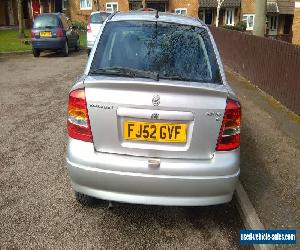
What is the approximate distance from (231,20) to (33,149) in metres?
38.2

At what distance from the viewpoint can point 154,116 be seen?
10.3 feet

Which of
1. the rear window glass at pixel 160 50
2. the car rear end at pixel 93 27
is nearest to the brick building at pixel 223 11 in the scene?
the car rear end at pixel 93 27

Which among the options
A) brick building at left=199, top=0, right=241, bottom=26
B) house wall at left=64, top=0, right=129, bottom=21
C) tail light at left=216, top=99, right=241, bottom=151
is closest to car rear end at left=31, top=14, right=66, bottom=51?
tail light at left=216, top=99, right=241, bottom=151

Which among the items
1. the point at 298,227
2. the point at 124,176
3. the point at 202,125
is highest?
the point at 202,125

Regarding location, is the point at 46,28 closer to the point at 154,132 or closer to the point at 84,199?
the point at 84,199

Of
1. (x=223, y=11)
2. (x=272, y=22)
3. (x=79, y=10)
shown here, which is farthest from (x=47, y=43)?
(x=272, y=22)

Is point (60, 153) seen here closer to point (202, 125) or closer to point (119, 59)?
point (119, 59)

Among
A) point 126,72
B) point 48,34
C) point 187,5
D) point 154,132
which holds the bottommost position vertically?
point 154,132

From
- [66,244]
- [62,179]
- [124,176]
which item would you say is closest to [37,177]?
[62,179]

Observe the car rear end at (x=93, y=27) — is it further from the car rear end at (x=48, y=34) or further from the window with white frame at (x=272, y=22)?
the window with white frame at (x=272, y=22)

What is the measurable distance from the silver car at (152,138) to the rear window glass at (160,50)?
183 mm

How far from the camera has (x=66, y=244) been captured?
3.40 metres

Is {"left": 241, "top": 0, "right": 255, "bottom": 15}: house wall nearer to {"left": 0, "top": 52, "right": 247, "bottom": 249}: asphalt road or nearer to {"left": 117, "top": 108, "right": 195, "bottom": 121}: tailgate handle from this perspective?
{"left": 0, "top": 52, "right": 247, "bottom": 249}: asphalt road

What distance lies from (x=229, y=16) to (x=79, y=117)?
39.8 m
